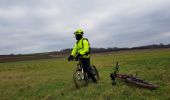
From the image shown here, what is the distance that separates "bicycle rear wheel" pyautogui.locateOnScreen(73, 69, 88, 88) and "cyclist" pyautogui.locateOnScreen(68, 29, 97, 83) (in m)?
0.25

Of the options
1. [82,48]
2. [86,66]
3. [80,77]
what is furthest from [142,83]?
[82,48]

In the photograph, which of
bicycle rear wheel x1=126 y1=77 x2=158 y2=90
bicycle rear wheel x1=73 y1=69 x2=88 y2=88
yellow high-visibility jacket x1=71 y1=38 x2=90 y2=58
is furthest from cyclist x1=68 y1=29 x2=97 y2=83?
bicycle rear wheel x1=126 y1=77 x2=158 y2=90

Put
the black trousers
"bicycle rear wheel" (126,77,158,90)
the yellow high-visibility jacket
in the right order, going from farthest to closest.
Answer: the black trousers < the yellow high-visibility jacket < "bicycle rear wheel" (126,77,158,90)

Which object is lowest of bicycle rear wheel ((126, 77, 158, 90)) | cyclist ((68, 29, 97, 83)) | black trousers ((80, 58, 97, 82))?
bicycle rear wheel ((126, 77, 158, 90))

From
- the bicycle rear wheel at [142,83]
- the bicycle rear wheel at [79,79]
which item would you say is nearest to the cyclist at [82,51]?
the bicycle rear wheel at [79,79]

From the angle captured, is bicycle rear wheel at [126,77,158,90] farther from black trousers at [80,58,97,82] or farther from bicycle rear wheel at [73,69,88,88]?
bicycle rear wheel at [73,69,88,88]

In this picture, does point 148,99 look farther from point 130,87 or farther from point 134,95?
point 130,87

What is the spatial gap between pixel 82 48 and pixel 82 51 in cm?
15

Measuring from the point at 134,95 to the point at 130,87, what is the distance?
1.53m

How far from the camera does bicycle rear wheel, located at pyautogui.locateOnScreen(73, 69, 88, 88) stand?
39.5 feet

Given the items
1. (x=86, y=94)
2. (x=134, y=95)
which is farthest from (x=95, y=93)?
(x=134, y=95)

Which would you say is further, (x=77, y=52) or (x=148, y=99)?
(x=77, y=52)

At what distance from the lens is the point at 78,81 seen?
480 inches

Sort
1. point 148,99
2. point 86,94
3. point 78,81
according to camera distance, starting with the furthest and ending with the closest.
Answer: point 78,81, point 86,94, point 148,99
